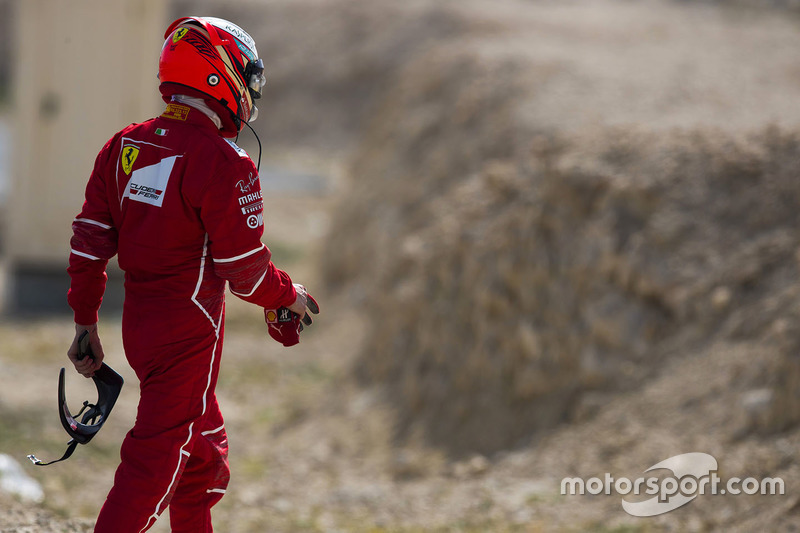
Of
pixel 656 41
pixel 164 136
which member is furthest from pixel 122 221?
pixel 656 41

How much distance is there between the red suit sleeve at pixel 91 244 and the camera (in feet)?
9.11

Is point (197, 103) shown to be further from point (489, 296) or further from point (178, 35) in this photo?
point (489, 296)

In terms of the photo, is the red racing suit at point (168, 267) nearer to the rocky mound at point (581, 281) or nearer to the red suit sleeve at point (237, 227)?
the red suit sleeve at point (237, 227)

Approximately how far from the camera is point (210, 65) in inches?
107

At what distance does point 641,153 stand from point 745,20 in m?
13.4

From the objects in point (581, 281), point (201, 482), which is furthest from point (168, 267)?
point (581, 281)

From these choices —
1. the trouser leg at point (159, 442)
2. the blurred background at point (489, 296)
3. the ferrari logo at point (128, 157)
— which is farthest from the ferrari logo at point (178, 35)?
the blurred background at point (489, 296)

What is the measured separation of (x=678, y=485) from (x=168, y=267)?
3.08 metres

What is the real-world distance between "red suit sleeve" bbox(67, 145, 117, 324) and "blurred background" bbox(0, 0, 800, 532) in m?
1.12

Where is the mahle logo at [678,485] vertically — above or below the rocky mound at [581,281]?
below

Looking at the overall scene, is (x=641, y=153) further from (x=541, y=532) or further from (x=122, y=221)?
(x=122, y=221)

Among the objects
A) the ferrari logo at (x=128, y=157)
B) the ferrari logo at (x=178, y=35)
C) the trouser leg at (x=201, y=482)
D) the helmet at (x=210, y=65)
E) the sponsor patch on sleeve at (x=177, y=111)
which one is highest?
the ferrari logo at (x=178, y=35)

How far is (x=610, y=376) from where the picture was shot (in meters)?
5.50

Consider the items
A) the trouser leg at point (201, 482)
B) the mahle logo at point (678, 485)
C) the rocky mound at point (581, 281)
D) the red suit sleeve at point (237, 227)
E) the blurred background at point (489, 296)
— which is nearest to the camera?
the red suit sleeve at point (237, 227)
